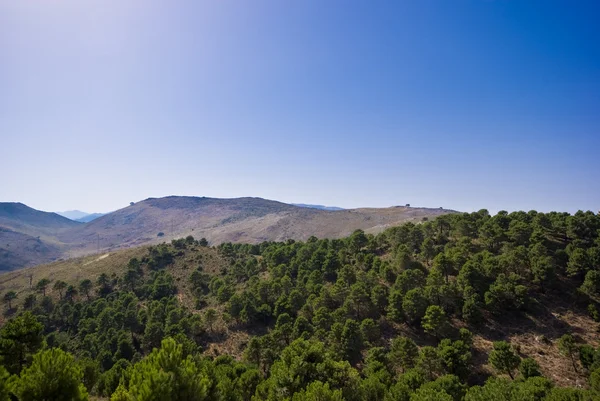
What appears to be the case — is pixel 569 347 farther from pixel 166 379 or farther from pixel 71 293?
pixel 71 293

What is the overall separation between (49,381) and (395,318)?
63.4 metres

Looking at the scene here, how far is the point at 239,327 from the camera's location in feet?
264

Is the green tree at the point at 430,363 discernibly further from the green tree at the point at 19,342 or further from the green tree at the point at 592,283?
the green tree at the point at 19,342

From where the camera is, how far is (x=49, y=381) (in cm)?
1869

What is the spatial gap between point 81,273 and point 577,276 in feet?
616

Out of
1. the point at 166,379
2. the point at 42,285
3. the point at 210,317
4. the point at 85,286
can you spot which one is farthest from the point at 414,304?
the point at 42,285

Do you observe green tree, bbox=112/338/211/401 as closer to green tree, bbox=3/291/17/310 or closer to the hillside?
the hillside

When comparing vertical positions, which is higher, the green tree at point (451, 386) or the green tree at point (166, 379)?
the green tree at point (166, 379)

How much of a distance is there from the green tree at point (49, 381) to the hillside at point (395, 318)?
1391 centimetres

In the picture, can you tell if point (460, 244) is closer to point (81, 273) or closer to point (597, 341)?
point (597, 341)

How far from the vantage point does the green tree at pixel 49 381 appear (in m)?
18.2

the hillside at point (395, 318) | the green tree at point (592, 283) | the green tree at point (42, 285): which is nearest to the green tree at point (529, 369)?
the hillside at point (395, 318)

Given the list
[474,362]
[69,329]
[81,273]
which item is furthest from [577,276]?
[81,273]

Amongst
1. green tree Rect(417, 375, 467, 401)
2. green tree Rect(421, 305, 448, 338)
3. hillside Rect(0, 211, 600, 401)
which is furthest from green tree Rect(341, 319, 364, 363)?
green tree Rect(417, 375, 467, 401)
